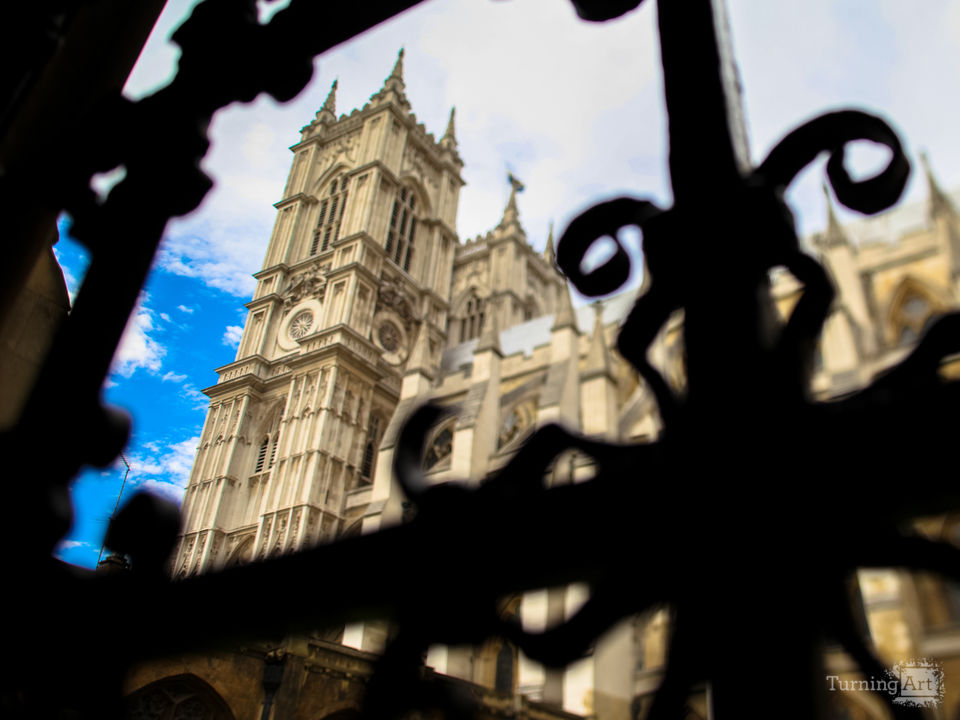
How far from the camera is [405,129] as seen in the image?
26.6m

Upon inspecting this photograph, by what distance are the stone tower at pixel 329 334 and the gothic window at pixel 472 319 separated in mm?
4038

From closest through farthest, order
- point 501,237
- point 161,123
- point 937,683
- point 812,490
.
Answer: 1. point 812,490
2. point 161,123
3. point 937,683
4. point 501,237

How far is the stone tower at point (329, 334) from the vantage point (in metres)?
19.4

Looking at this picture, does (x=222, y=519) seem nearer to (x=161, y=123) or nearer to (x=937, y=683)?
(x=937, y=683)

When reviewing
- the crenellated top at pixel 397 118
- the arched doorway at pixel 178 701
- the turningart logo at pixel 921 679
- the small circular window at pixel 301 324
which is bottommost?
the arched doorway at pixel 178 701

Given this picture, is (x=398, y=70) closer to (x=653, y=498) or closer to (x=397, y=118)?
(x=397, y=118)

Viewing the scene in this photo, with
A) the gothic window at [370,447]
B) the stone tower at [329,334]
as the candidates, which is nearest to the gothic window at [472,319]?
the stone tower at [329,334]

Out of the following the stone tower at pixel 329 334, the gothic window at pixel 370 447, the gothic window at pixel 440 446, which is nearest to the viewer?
the stone tower at pixel 329 334

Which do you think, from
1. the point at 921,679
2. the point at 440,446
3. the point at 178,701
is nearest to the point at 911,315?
the point at 921,679

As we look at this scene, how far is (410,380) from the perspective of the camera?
62.8 feet

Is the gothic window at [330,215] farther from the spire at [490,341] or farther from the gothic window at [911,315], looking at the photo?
the gothic window at [911,315]

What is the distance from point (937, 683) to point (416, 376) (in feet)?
43.4

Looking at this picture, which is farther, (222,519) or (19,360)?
(222,519)

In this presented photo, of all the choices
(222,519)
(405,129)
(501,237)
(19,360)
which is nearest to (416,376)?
(222,519)
